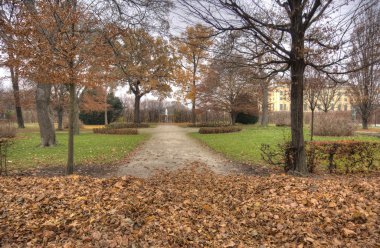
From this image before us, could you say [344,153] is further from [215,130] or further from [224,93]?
[224,93]

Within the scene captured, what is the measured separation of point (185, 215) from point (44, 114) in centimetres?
1052

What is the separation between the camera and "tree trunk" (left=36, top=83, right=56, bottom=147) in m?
11.7

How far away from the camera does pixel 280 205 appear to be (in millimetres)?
3867

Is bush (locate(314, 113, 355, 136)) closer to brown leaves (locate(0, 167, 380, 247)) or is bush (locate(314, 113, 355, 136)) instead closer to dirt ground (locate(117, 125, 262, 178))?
dirt ground (locate(117, 125, 262, 178))

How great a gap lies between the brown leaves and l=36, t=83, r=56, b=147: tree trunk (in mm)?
7652

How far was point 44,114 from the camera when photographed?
1183 centimetres

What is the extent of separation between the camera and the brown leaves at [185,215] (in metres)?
2.98

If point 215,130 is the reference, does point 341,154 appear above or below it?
below

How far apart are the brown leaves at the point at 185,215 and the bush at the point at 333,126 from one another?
14.2m

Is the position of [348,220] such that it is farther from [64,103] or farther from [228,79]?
[64,103]

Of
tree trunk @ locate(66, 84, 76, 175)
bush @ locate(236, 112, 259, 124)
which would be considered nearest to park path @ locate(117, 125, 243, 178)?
tree trunk @ locate(66, 84, 76, 175)

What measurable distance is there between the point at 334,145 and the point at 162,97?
24.1 metres

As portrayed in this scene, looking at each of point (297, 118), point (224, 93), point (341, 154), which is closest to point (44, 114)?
point (297, 118)

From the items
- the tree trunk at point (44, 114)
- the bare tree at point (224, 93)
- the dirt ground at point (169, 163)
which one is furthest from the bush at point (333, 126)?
the tree trunk at point (44, 114)
